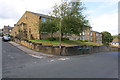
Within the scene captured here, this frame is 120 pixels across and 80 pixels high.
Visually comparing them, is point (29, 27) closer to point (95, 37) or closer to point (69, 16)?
point (69, 16)

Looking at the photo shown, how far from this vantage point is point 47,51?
1555cm

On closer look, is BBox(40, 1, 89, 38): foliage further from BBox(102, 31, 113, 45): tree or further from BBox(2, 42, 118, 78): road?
BBox(102, 31, 113, 45): tree

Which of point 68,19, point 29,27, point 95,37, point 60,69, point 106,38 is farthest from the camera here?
point 106,38

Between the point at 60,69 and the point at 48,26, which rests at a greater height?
the point at 48,26

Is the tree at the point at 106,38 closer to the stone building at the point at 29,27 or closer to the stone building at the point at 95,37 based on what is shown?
the stone building at the point at 95,37

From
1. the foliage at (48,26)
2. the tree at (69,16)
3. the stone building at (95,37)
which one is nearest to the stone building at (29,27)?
the foliage at (48,26)

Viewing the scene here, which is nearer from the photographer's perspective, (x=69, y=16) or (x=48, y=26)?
(x=69, y=16)

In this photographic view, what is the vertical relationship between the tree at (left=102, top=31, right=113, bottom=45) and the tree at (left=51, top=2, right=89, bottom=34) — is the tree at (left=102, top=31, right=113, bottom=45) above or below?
below

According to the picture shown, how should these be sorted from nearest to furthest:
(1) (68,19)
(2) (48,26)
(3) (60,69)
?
(3) (60,69)
(1) (68,19)
(2) (48,26)

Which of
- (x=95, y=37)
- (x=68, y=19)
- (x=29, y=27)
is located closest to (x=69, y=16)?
(x=68, y=19)

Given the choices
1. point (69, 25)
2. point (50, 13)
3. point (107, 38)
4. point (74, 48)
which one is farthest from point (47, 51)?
point (107, 38)

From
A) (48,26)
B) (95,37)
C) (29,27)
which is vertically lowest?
(95,37)

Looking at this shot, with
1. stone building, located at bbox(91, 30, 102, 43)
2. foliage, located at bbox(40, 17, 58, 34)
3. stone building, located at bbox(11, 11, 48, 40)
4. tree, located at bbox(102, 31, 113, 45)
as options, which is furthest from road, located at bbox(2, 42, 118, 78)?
tree, located at bbox(102, 31, 113, 45)

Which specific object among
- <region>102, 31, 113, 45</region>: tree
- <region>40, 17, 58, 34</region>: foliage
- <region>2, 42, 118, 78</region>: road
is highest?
<region>40, 17, 58, 34</region>: foliage
